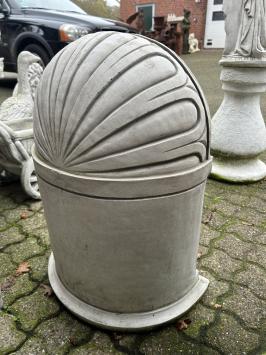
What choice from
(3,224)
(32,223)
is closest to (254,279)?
(32,223)

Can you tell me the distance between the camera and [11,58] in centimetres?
681

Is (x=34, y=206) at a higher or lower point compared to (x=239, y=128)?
lower

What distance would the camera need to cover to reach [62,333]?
70.7 inches

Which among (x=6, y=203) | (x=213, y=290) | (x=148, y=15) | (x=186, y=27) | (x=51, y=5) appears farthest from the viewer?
(x=148, y=15)

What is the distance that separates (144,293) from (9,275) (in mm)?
1033

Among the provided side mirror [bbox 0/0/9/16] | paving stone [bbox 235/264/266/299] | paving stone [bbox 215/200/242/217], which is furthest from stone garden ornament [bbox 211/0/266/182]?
side mirror [bbox 0/0/9/16]

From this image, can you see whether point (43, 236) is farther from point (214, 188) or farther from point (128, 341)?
point (214, 188)

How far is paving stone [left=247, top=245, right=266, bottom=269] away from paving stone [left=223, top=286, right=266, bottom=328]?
13.1 inches

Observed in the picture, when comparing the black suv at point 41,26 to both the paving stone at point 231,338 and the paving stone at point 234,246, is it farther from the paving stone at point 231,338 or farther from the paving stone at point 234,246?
the paving stone at point 231,338

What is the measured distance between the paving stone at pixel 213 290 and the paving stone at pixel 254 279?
0.12 m

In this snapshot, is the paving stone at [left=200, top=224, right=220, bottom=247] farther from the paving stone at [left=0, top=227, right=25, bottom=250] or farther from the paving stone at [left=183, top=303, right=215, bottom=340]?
the paving stone at [left=0, top=227, right=25, bottom=250]

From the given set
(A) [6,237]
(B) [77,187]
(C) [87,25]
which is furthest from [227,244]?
(C) [87,25]

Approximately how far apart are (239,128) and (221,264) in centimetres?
162

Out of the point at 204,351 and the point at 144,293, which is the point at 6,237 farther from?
the point at 204,351
